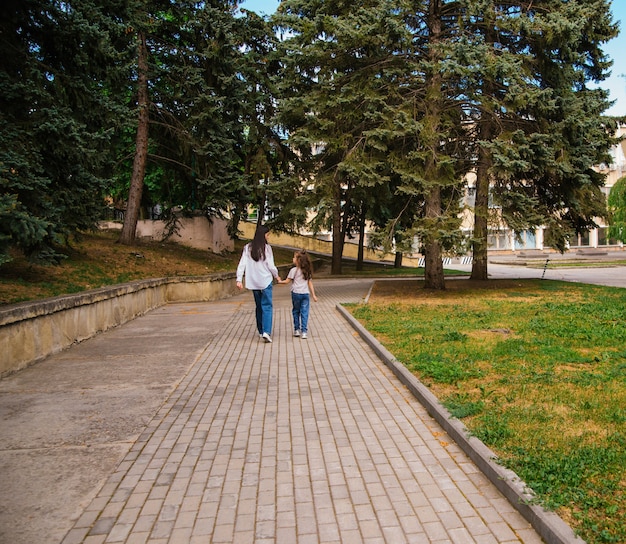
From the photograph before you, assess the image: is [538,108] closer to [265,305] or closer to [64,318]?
[265,305]

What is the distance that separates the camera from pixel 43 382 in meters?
6.93

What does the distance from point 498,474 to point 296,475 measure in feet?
4.68

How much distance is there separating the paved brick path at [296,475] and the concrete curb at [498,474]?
7cm

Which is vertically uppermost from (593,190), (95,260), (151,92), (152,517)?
(151,92)

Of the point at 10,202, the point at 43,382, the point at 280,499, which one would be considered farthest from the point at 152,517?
the point at 10,202

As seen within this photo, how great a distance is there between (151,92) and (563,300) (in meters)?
18.5

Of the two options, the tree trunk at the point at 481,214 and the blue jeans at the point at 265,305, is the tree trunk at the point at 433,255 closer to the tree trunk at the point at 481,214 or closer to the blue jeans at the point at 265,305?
the tree trunk at the point at 481,214

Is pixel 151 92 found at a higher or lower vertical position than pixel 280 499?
higher

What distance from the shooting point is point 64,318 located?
912 cm

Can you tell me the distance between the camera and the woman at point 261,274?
9617 millimetres

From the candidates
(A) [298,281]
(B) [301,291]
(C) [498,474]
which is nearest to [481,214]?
(A) [298,281]

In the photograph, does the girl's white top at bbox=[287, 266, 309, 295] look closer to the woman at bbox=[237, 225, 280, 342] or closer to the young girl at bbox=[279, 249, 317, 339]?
the young girl at bbox=[279, 249, 317, 339]

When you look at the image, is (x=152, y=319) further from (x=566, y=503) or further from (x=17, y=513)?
(x=566, y=503)

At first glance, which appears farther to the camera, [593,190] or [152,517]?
[593,190]
